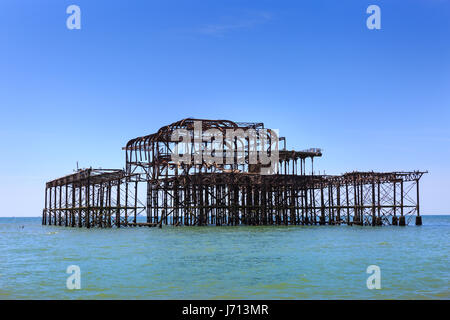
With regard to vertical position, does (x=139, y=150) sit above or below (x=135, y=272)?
above

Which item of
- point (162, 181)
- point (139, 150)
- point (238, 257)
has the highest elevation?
point (139, 150)

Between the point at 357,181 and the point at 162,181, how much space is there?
88.9 feet

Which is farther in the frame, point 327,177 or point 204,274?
point 327,177

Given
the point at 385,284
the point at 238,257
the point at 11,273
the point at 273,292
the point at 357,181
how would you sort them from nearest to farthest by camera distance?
the point at 273,292 → the point at 385,284 → the point at 11,273 → the point at 238,257 → the point at 357,181

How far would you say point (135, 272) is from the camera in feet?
81.1

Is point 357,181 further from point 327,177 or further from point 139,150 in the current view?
point 139,150

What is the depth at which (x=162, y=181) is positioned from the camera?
240 feet
